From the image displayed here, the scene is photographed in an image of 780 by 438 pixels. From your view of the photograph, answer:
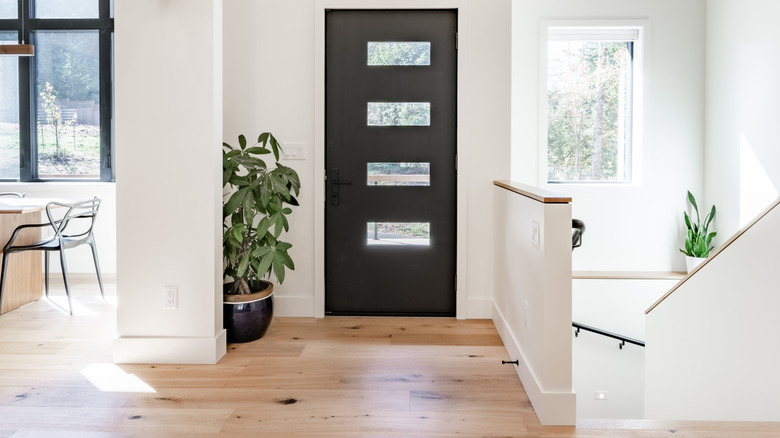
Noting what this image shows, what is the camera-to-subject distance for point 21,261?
4.18m

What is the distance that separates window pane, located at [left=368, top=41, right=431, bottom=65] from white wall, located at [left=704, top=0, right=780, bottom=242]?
7.74 ft

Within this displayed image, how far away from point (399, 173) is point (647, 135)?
2.26m

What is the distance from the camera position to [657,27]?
4730 millimetres

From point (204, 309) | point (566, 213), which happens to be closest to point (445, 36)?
point (566, 213)

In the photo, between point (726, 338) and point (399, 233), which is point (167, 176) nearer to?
point (399, 233)

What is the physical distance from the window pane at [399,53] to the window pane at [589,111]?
1.53 m

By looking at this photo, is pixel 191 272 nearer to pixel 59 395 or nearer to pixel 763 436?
pixel 59 395

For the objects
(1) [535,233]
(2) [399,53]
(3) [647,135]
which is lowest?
(1) [535,233]

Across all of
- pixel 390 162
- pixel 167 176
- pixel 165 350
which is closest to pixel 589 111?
pixel 390 162

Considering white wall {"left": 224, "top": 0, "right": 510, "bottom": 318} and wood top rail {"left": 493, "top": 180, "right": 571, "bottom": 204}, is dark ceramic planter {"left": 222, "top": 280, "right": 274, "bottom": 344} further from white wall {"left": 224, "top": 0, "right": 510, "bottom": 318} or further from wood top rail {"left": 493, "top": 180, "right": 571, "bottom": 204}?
wood top rail {"left": 493, "top": 180, "right": 571, "bottom": 204}

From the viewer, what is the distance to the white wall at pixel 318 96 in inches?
149

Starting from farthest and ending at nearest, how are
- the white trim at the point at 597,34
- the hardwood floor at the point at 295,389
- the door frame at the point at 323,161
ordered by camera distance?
1. the white trim at the point at 597,34
2. the door frame at the point at 323,161
3. the hardwood floor at the point at 295,389

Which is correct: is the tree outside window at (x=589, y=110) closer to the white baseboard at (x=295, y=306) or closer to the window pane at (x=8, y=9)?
the white baseboard at (x=295, y=306)

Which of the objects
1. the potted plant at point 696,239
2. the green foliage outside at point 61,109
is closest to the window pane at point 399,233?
the potted plant at point 696,239
